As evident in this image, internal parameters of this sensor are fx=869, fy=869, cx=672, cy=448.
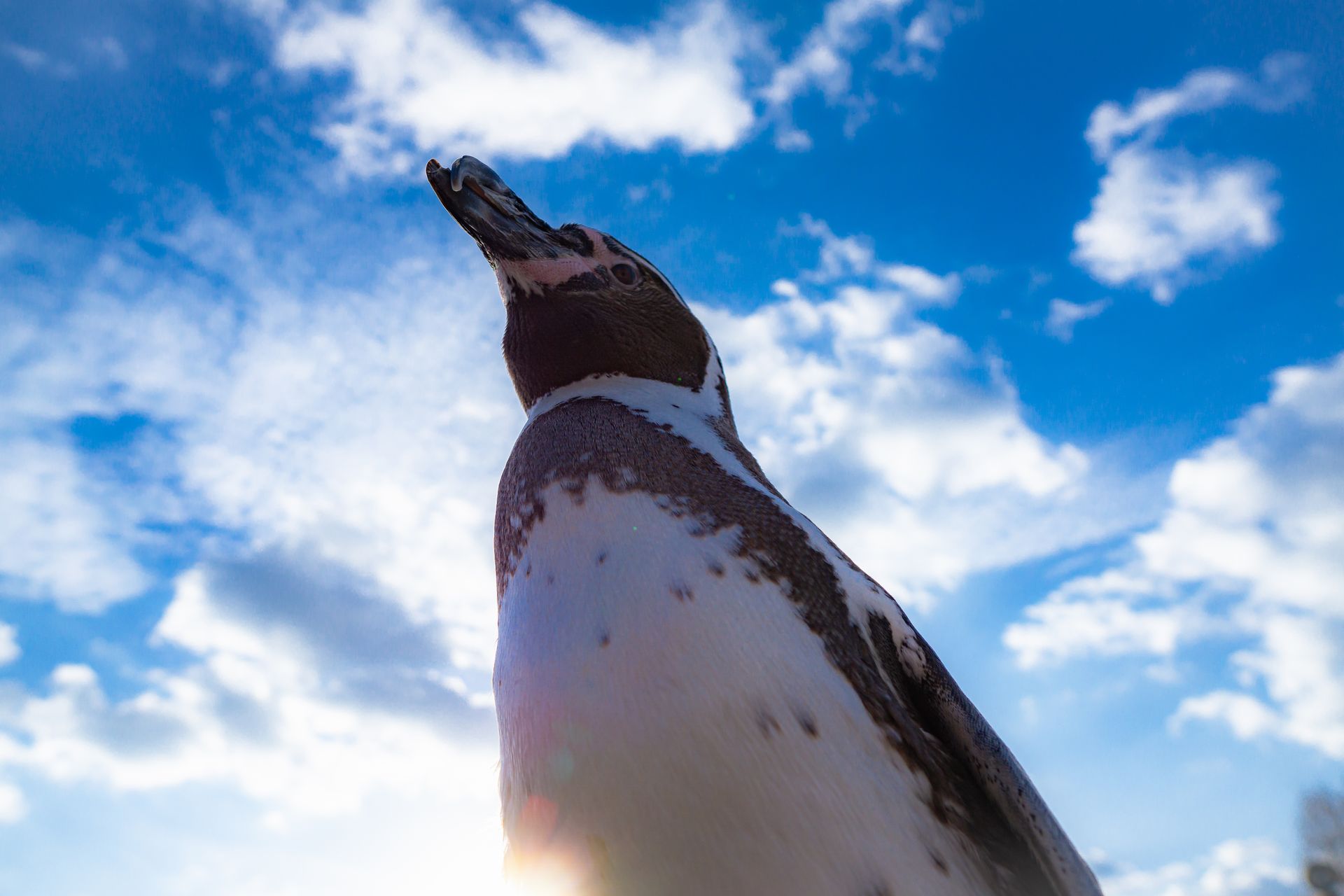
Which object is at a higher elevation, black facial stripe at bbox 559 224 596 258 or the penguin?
black facial stripe at bbox 559 224 596 258

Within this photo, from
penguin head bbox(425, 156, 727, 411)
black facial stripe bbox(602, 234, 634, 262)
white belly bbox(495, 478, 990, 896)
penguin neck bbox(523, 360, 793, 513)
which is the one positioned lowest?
white belly bbox(495, 478, 990, 896)

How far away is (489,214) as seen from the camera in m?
3.53

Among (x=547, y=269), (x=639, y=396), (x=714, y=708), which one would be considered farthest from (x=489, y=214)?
(x=714, y=708)

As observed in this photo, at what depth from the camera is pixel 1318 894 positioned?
1461 cm

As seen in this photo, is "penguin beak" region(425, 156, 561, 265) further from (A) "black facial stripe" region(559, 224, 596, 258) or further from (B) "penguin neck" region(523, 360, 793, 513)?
(B) "penguin neck" region(523, 360, 793, 513)

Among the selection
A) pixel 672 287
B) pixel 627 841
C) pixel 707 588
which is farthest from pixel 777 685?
pixel 672 287

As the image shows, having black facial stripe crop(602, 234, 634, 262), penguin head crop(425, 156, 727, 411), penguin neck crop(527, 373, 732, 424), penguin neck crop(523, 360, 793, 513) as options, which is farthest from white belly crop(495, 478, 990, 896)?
black facial stripe crop(602, 234, 634, 262)

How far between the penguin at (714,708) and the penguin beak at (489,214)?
3.09 feet

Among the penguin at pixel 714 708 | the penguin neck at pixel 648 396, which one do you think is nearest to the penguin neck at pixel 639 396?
the penguin neck at pixel 648 396

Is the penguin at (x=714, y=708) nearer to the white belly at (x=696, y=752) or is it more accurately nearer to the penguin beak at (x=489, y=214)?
the white belly at (x=696, y=752)

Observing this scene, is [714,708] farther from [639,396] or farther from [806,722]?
[639,396]

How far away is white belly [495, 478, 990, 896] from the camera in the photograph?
6.59 feet

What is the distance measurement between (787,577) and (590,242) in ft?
6.26

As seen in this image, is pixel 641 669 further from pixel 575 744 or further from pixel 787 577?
pixel 787 577
